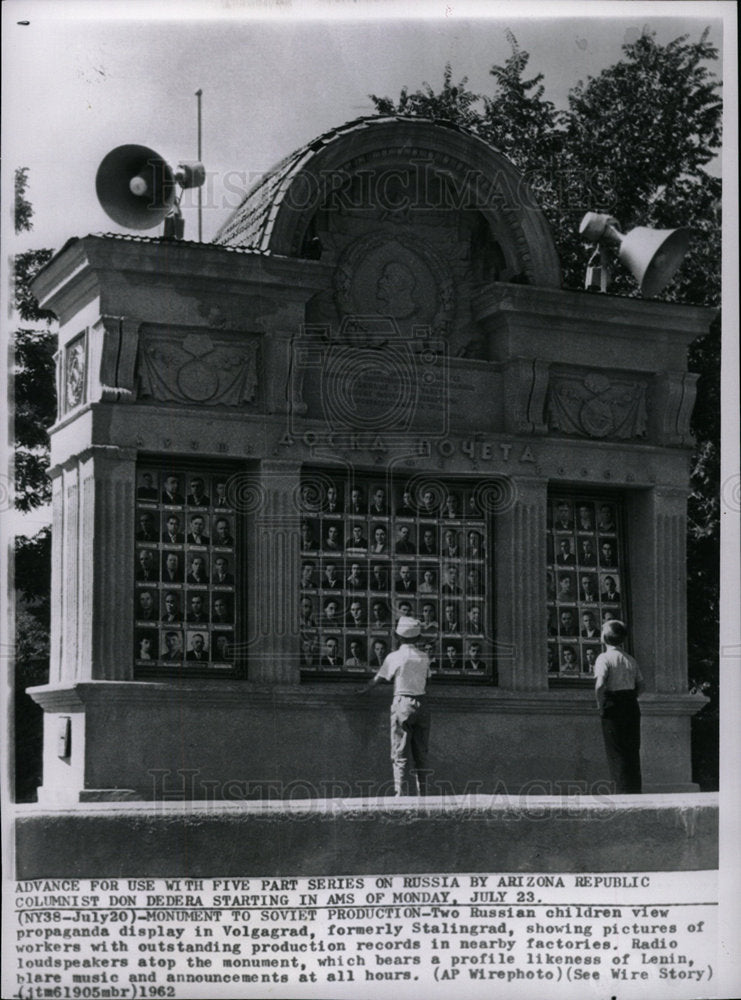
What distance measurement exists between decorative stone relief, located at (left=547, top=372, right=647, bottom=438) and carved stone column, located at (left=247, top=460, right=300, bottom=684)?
284 cm

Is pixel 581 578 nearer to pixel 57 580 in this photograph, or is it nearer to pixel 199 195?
pixel 57 580

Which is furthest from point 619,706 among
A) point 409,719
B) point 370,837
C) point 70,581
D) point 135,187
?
point 135,187

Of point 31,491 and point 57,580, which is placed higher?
point 31,491

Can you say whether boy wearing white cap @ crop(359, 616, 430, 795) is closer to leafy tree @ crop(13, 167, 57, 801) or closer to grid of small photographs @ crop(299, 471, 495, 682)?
grid of small photographs @ crop(299, 471, 495, 682)

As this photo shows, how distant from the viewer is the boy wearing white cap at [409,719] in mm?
16516

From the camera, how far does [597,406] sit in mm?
18609

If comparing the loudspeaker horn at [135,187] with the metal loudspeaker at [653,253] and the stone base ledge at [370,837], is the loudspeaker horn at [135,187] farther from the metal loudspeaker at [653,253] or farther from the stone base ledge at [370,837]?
the stone base ledge at [370,837]

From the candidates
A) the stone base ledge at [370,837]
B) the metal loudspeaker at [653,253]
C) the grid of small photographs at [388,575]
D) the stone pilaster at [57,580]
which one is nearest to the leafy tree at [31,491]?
the stone pilaster at [57,580]

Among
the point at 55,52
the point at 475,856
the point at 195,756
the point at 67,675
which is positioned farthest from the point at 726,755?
the point at 55,52

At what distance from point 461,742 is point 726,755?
11.6 ft

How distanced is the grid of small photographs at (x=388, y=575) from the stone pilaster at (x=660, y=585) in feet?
5.31

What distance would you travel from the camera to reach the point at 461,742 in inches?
691

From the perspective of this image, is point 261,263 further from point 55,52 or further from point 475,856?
point 475,856

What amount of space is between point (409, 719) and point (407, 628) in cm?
83
